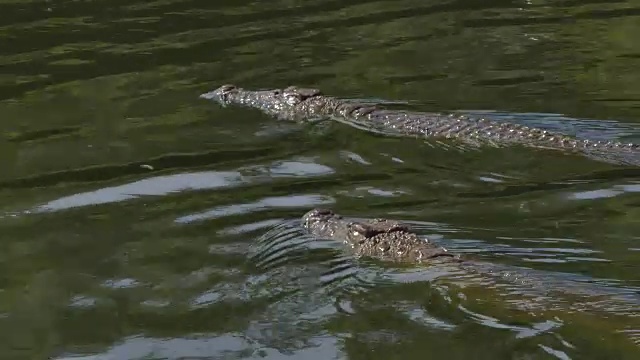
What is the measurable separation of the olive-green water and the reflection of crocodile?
180 millimetres

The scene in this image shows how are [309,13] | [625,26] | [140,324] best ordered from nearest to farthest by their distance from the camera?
[140,324]
[625,26]
[309,13]

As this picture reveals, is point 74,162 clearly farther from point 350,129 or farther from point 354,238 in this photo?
point 354,238

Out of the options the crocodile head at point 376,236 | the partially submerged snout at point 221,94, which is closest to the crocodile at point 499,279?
the crocodile head at point 376,236

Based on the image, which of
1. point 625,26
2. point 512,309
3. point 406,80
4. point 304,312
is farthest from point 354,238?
point 625,26

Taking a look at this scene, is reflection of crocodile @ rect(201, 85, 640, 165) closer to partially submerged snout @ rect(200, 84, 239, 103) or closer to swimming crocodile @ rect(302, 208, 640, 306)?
partially submerged snout @ rect(200, 84, 239, 103)

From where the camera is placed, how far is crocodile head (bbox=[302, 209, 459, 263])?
716 centimetres

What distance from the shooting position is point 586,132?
9789mm

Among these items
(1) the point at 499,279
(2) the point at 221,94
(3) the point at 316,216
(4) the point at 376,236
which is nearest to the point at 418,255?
(4) the point at 376,236

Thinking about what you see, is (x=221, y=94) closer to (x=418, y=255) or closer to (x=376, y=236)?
(x=376, y=236)

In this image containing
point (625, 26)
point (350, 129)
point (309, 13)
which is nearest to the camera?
point (350, 129)

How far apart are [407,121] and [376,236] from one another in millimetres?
3281

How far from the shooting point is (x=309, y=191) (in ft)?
29.2

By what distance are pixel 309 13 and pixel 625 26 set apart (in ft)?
14.3

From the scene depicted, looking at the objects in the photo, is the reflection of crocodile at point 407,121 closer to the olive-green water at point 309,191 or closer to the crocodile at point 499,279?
the olive-green water at point 309,191
